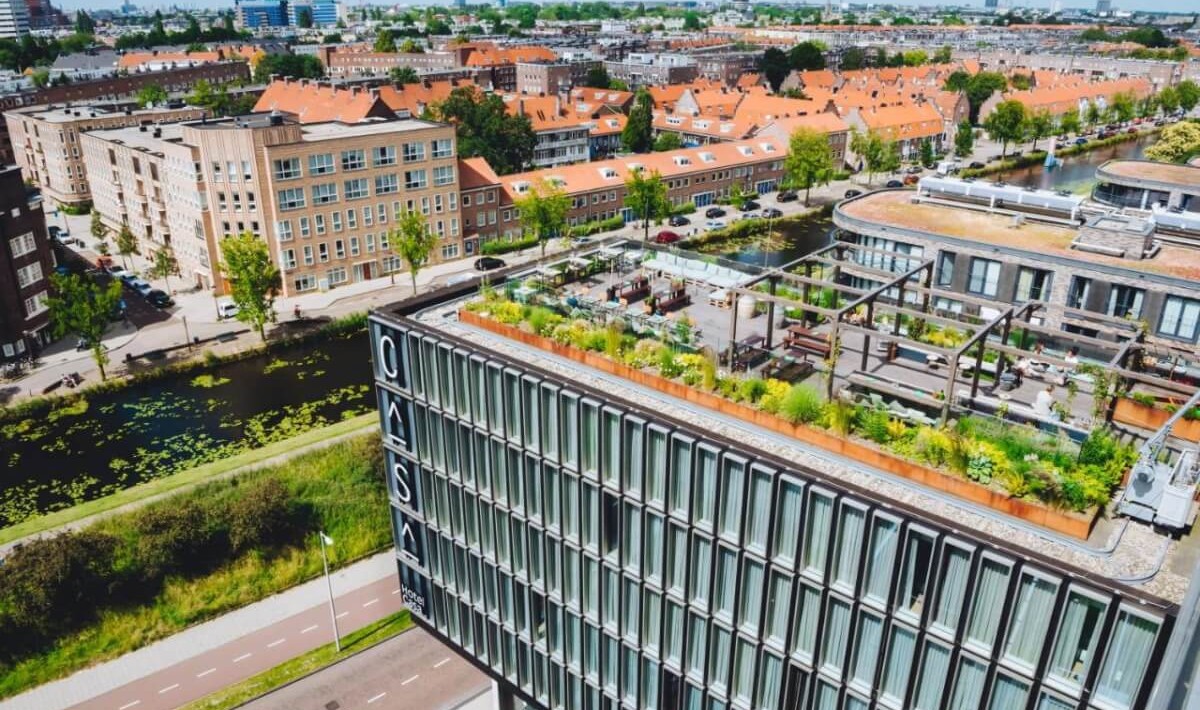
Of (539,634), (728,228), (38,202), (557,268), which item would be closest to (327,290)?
(38,202)

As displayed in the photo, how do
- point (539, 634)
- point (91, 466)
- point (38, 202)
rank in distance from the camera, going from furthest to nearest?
point (38, 202) < point (91, 466) < point (539, 634)

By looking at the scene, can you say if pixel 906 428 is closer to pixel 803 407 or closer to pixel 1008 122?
pixel 803 407

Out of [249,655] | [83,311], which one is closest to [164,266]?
[83,311]

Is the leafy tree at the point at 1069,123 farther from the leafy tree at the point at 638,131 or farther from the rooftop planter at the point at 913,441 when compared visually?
the rooftop planter at the point at 913,441

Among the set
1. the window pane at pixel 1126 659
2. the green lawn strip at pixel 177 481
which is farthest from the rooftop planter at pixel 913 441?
the green lawn strip at pixel 177 481

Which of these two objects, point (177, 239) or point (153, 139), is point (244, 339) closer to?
point (177, 239)
